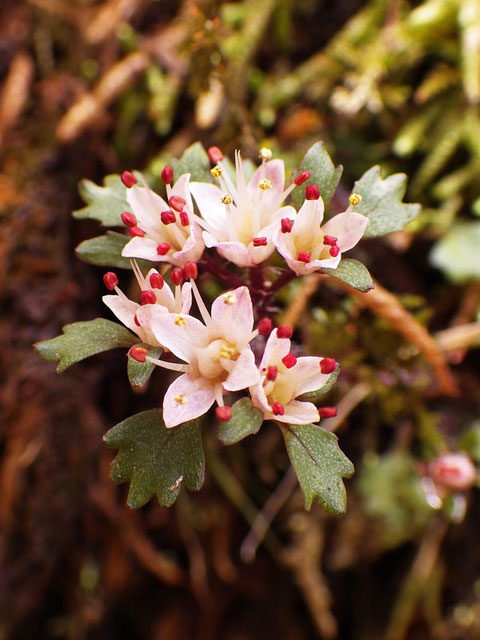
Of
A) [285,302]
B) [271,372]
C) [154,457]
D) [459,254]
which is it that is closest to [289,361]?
[271,372]

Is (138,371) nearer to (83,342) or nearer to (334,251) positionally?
(83,342)

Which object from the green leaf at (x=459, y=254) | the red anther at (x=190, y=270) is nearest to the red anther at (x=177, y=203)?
the red anther at (x=190, y=270)

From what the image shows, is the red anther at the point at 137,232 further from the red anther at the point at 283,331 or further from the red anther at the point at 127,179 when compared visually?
the red anther at the point at 283,331

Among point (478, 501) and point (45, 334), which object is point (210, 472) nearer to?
point (45, 334)

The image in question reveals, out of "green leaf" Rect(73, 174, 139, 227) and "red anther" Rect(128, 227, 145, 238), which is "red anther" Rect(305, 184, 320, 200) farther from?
"green leaf" Rect(73, 174, 139, 227)

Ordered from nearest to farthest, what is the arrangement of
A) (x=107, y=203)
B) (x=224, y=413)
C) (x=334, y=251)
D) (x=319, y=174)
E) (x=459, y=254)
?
(x=224, y=413) → (x=334, y=251) → (x=319, y=174) → (x=107, y=203) → (x=459, y=254)

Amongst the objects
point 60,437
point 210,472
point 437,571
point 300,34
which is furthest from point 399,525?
point 300,34
